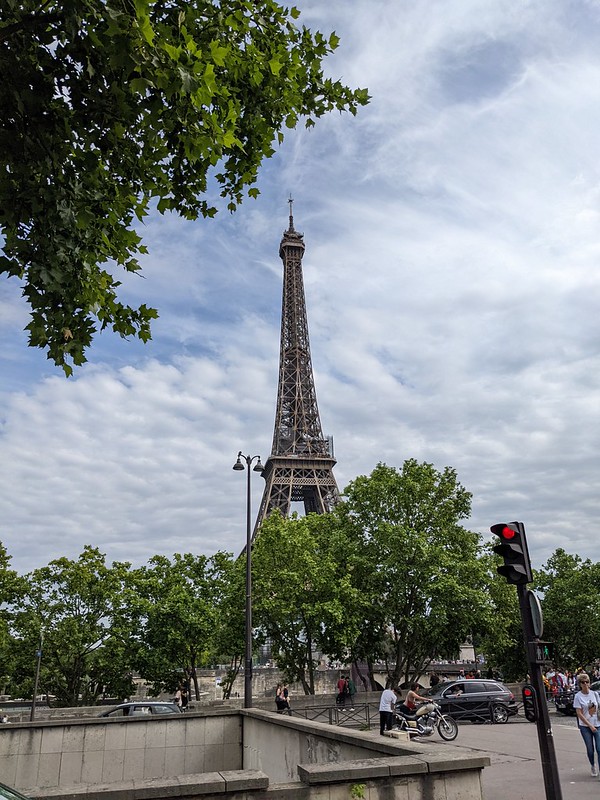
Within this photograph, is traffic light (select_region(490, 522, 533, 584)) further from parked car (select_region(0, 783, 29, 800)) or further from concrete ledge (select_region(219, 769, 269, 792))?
parked car (select_region(0, 783, 29, 800))

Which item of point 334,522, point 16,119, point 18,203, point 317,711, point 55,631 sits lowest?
point 317,711

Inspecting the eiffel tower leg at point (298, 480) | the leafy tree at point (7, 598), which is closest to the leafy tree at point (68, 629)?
the leafy tree at point (7, 598)

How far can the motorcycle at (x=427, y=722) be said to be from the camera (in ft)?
55.8

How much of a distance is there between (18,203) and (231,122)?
8.08 ft

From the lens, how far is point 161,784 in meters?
6.41

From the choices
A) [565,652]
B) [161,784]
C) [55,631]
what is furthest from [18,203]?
[565,652]

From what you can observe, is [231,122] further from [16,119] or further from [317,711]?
[317,711]

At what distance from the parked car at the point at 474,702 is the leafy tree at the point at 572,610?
21980 mm

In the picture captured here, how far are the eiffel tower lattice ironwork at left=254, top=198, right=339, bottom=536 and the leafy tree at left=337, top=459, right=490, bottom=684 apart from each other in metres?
20.1

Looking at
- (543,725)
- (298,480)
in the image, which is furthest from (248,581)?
(298,480)

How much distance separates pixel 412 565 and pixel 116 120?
29.3 m

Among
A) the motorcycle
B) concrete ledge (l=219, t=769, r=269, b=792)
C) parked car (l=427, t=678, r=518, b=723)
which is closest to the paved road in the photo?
the motorcycle

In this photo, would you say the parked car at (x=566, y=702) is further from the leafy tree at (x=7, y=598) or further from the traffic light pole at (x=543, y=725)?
the leafy tree at (x=7, y=598)

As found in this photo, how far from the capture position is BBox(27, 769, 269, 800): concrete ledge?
19.9 feet
